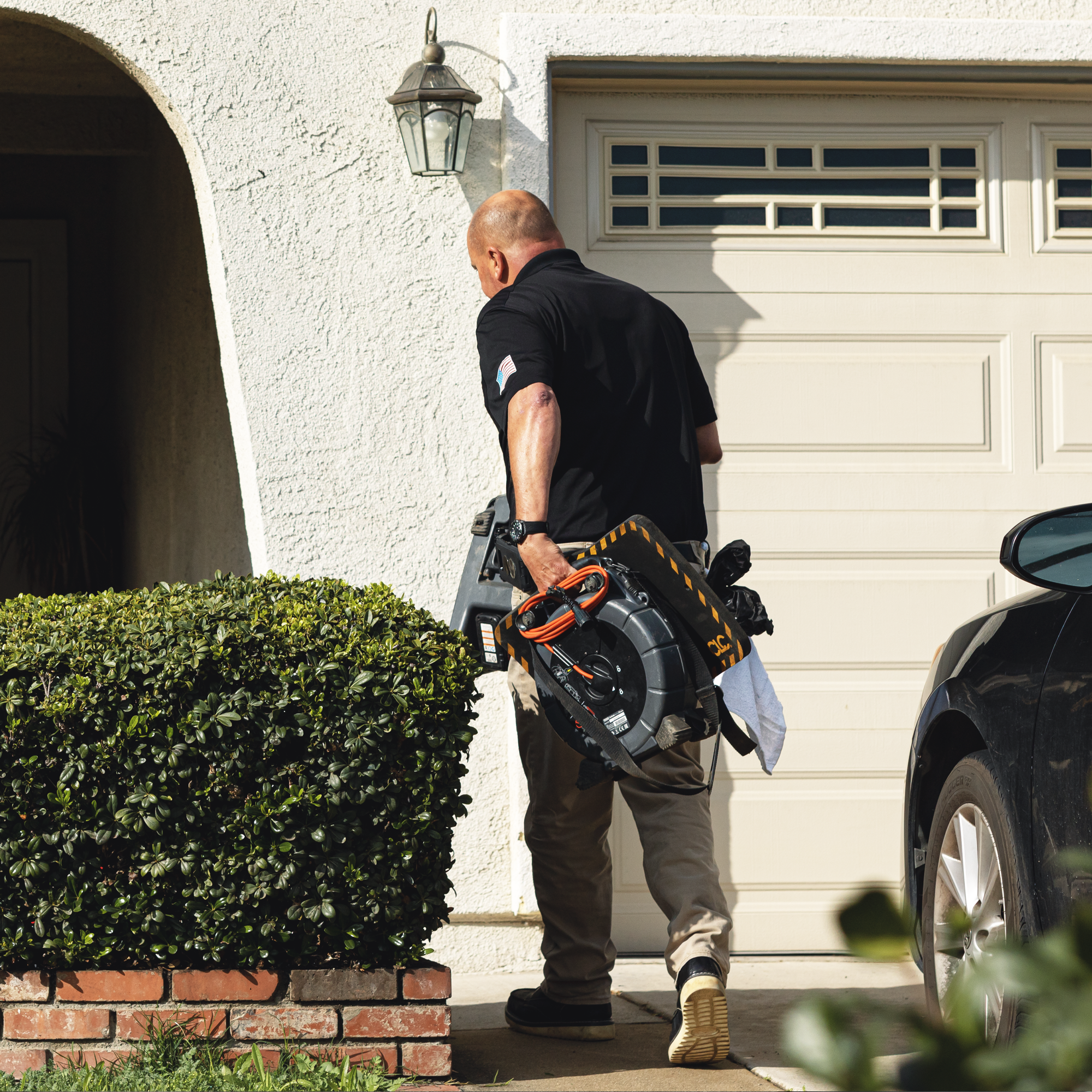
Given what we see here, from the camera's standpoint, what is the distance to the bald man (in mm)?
3400

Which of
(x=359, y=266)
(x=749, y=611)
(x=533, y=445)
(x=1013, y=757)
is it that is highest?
(x=359, y=266)

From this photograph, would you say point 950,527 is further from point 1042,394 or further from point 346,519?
point 346,519

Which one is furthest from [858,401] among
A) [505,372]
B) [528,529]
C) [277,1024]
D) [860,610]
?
[277,1024]

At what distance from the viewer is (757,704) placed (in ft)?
11.8

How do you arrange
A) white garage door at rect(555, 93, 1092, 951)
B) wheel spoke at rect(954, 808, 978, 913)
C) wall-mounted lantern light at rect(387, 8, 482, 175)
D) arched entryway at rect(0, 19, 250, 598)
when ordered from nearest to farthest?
wheel spoke at rect(954, 808, 978, 913) < wall-mounted lantern light at rect(387, 8, 482, 175) < white garage door at rect(555, 93, 1092, 951) < arched entryway at rect(0, 19, 250, 598)

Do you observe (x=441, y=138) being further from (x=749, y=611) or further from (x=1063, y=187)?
(x=1063, y=187)

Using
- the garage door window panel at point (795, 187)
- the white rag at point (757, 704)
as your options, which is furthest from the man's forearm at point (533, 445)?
the garage door window panel at point (795, 187)

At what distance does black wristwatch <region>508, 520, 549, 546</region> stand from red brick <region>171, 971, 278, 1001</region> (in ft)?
3.78

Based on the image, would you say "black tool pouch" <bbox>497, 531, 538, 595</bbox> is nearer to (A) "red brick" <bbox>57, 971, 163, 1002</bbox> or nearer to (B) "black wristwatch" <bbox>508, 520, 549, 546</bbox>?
(B) "black wristwatch" <bbox>508, 520, 549, 546</bbox>

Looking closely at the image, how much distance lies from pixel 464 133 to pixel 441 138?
3.3 inches

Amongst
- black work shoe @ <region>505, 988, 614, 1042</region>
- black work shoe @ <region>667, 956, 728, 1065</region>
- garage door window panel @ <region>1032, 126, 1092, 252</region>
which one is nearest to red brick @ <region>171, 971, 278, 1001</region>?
black work shoe @ <region>505, 988, 614, 1042</region>

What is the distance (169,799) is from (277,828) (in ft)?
0.81

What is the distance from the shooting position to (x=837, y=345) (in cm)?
496

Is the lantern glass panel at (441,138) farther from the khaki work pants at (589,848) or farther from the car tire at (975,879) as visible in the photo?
the car tire at (975,879)
